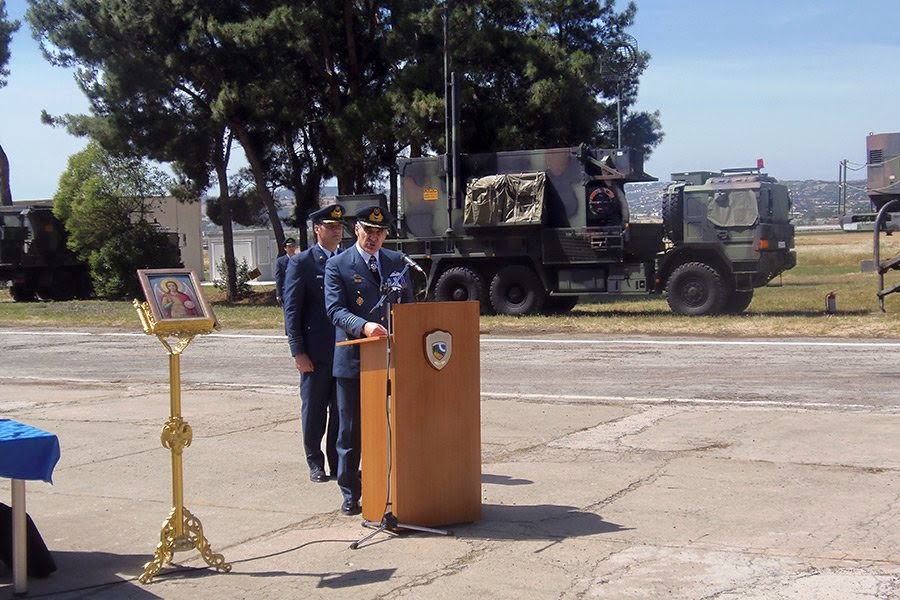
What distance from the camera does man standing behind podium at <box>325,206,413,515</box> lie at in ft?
22.0

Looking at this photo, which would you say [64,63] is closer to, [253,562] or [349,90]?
[349,90]

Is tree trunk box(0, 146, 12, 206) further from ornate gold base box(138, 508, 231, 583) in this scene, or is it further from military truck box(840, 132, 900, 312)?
ornate gold base box(138, 508, 231, 583)

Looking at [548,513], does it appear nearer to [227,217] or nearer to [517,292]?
[517,292]

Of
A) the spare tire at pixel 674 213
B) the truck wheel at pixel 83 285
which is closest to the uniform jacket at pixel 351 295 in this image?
the spare tire at pixel 674 213

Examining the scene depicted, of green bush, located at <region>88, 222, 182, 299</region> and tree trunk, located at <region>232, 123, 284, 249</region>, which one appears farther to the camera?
green bush, located at <region>88, 222, 182, 299</region>

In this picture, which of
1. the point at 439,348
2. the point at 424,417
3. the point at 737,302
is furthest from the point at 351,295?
the point at 737,302

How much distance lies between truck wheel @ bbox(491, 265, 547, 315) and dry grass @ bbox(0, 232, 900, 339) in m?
0.57

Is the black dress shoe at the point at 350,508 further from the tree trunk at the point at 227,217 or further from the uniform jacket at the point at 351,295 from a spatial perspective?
the tree trunk at the point at 227,217

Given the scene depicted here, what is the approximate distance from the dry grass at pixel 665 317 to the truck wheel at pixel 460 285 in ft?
2.74

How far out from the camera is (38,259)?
3681 cm

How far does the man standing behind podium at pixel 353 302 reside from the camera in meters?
6.70

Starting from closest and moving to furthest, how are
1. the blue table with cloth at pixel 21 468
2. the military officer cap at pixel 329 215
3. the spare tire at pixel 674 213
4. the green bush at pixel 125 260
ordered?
the blue table with cloth at pixel 21 468, the military officer cap at pixel 329 215, the spare tire at pixel 674 213, the green bush at pixel 125 260

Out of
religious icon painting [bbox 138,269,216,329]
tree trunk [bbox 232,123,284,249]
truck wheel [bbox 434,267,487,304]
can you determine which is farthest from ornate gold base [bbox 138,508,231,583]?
tree trunk [bbox 232,123,284,249]

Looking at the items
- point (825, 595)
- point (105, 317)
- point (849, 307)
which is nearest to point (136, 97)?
point (105, 317)
